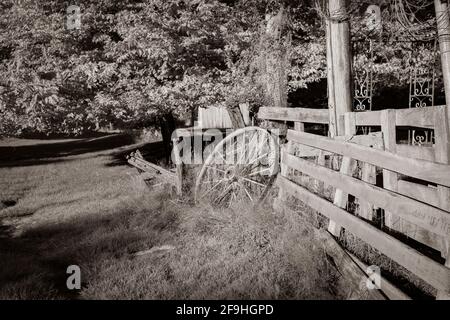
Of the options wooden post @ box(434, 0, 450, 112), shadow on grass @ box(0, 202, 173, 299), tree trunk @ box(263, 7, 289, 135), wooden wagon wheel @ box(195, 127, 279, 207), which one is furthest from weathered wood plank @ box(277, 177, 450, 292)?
tree trunk @ box(263, 7, 289, 135)

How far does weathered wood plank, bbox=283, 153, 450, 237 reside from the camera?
301 cm

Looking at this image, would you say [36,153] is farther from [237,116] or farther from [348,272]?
[348,272]

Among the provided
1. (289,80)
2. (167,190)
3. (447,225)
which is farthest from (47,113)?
(447,225)

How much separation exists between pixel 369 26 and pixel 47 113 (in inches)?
315

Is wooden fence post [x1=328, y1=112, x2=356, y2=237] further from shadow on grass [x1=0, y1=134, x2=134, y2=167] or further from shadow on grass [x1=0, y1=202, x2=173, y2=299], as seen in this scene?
shadow on grass [x1=0, y1=134, x2=134, y2=167]

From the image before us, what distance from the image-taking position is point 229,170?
22.4 feet

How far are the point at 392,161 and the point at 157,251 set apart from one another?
3.14 m

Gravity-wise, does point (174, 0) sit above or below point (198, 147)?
above

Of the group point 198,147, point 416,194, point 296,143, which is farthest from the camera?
point 198,147

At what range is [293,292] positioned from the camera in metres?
3.71

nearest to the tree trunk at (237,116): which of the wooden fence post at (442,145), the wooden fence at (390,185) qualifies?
the wooden fence at (390,185)

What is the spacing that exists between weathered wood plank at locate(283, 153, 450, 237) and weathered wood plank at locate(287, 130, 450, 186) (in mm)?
230
